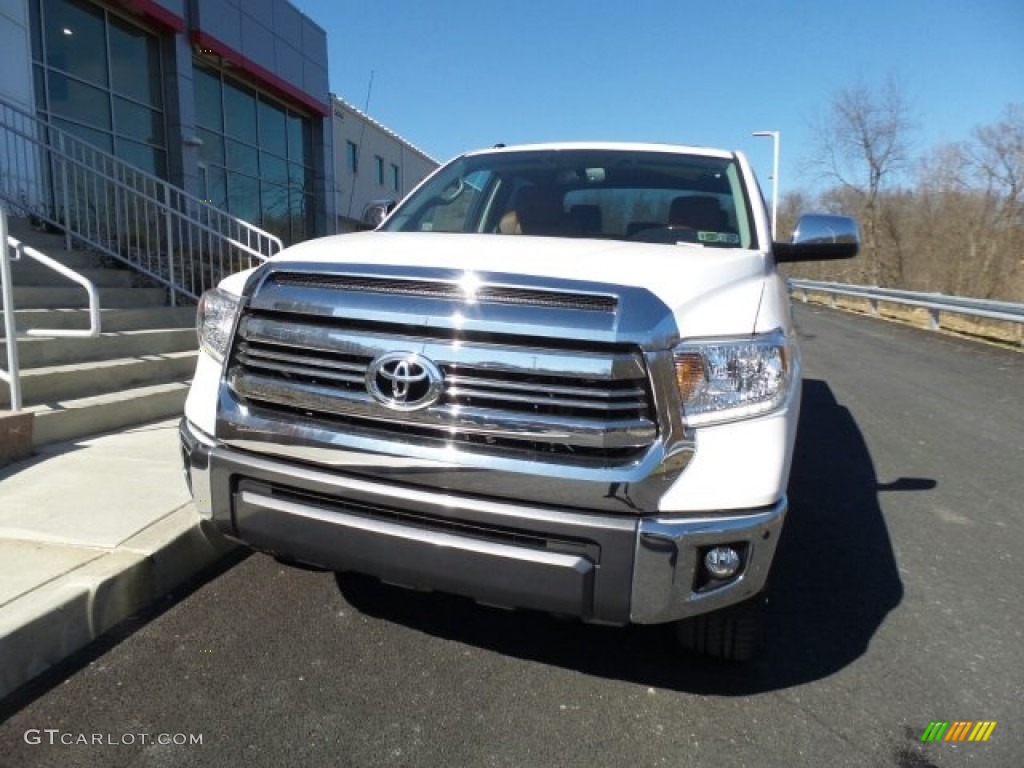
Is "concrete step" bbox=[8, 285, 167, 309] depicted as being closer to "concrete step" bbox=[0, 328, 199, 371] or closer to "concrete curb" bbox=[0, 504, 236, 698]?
"concrete step" bbox=[0, 328, 199, 371]

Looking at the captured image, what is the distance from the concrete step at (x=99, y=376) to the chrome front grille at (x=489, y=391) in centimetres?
335

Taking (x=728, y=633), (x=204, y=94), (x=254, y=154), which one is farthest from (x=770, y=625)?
(x=254, y=154)

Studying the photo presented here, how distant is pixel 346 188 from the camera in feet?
76.9

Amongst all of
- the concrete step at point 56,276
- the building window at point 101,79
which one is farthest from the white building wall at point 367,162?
the concrete step at point 56,276

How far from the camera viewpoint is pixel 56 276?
650 centimetres

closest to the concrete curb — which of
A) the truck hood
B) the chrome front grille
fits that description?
the chrome front grille

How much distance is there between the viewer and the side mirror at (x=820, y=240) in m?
3.26

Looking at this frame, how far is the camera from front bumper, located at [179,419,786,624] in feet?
6.46

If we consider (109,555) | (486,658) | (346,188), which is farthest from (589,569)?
(346,188)

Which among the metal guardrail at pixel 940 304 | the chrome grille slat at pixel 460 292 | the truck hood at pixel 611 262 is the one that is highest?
the truck hood at pixel 611 262

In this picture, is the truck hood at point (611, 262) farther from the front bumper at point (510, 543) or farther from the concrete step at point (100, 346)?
the concrete step at point (100, 346)

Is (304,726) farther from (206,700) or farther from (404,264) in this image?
(404,264)

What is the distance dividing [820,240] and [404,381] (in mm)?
2165

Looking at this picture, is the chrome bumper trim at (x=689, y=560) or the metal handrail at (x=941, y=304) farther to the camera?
the metal handrail at (x=941, y=304)
